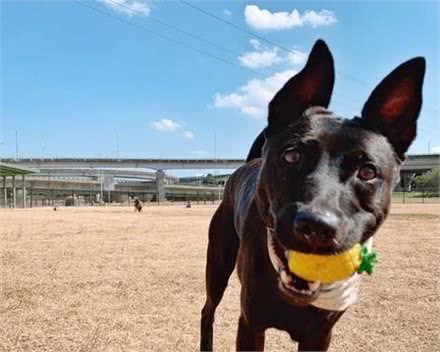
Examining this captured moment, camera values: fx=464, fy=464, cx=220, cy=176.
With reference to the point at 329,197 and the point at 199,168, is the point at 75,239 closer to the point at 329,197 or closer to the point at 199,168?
the point at 329,197


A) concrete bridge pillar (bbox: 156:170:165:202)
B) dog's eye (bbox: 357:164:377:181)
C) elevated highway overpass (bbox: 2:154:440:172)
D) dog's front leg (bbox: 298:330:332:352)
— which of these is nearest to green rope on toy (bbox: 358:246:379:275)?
dog's eye (bbox: 357:164:377:181)

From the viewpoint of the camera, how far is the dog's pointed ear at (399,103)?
213 cm

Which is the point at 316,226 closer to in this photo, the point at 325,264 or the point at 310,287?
the point at 325,264

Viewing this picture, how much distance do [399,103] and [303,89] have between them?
45cm

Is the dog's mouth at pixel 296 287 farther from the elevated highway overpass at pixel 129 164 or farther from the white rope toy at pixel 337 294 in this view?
the elevated highway overpass at pixel 129 164

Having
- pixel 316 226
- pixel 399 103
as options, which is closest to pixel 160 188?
pixel 399 103

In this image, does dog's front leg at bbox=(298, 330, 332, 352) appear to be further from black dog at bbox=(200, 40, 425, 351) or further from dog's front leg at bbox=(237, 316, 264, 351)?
dog's front leg at bbox=(237, 316, 264, 351)

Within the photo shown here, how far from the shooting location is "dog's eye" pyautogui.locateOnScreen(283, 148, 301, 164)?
1.92 meters

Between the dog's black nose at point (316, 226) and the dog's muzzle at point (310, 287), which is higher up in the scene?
the dog's black nose at point (316, 226)

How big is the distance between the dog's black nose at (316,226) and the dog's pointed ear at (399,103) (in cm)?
70

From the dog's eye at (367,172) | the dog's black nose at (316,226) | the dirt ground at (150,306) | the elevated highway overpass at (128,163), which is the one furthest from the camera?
the elevated highway overpass at (128,163)

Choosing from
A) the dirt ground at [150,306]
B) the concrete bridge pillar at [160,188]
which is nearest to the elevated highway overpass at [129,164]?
the concrete bridge pillar at [160,188]

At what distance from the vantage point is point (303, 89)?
2.25 meters

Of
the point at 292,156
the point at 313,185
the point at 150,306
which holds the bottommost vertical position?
the point at 150,306
